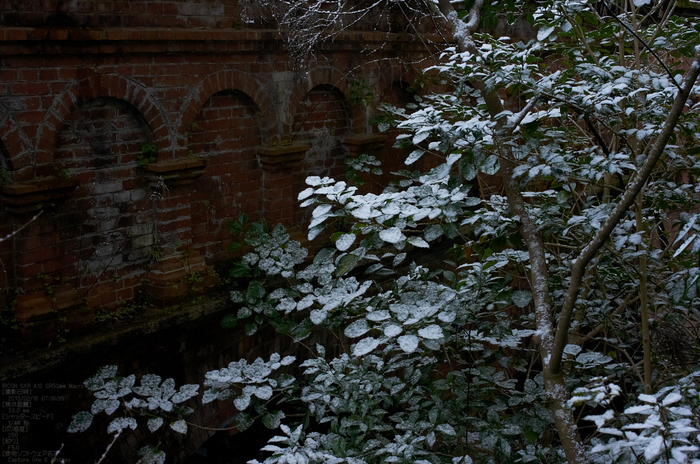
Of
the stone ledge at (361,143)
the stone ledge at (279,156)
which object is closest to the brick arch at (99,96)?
the stone ledge at (279,156)

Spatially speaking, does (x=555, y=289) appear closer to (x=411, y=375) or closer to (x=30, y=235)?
(x=411, y=375)

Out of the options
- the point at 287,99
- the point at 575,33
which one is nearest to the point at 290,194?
the point at 287,99

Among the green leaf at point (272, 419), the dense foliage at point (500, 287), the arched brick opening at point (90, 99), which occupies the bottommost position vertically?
the green leaf at point (272, 419)

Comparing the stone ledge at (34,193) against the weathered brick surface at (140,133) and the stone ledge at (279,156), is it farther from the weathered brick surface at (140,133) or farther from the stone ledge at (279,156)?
the stone ledge at (279,156)

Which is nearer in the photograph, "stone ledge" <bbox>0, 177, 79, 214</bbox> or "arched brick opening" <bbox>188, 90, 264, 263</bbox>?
"stone ledge" <bbox>0, 177, 79, 214</bbox>

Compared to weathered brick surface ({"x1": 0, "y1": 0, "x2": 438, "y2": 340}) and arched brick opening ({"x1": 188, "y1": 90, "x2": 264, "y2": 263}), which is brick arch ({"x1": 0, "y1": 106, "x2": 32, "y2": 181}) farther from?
arched brick opening ({"x1": 188, "y1": 90, "x2": 264, "y2": 263})

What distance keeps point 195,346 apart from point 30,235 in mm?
1483

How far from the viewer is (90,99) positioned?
14.2ft

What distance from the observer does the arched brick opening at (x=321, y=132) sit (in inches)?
234

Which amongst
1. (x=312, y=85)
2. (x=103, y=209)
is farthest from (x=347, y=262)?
(x=312, y=85)

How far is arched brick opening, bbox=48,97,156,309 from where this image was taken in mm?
4336

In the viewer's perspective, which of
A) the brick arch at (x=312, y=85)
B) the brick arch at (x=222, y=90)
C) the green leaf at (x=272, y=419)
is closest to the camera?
the green leaf at (x=272, y=419)

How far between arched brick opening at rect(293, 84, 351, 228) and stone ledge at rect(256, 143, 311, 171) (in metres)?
0.22

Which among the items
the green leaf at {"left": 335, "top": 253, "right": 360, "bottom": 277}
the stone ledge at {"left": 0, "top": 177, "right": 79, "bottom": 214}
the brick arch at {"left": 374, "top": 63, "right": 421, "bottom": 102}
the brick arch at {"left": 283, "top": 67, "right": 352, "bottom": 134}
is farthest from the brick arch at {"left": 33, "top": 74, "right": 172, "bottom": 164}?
the brick arch at {"left": 374, "top": 63, "right": 421, "bottom": 102}
